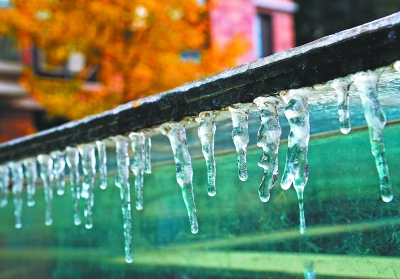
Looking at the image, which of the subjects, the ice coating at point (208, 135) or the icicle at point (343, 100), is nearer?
the icicle at point (343, 100)

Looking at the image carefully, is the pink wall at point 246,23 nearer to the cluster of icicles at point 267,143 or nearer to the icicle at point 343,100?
the cluster of icicles at point 267,143

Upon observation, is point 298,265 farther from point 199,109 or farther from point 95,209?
point 95,209

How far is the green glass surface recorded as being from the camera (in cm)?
160

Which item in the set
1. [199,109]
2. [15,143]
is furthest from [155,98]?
[15,143]

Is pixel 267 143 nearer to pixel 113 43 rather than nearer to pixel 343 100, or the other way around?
pixel 343 100

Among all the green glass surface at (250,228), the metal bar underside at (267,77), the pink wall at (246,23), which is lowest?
the green glass surface at (250,228)

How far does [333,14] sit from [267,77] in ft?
69.5

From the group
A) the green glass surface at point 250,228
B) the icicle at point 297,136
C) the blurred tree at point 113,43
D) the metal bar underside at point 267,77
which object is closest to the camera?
the metal bar underside at point 267,77

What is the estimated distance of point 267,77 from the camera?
1238 millimetres

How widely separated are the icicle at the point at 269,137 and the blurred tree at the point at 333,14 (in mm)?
20032

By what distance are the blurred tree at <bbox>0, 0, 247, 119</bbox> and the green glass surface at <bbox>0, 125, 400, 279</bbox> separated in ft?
21.3

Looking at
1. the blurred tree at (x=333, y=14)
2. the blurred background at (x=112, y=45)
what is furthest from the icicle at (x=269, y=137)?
the blurred tree at (x=333, y=14)

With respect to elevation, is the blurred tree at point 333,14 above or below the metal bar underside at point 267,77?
above

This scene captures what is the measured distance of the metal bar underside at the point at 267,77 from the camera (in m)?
1.00
